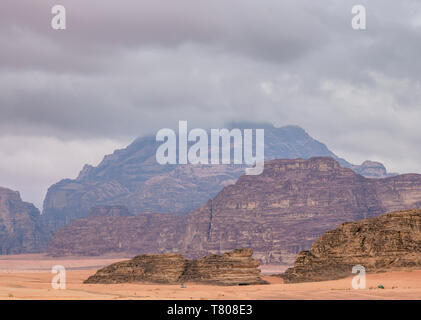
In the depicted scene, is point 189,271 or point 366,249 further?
point 189,271

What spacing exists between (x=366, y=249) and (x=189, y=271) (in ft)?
62.9

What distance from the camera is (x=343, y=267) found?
71750mm

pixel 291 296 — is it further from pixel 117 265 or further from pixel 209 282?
pixel 117 265

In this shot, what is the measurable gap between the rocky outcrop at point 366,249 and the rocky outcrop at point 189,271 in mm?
4943

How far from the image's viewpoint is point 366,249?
240ft

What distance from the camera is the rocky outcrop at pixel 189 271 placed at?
73.9 m

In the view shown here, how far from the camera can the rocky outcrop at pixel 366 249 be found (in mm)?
70381

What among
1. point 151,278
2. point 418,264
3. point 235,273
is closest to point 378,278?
point 418,264

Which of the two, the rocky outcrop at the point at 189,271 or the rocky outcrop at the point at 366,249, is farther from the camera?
the rocky outcrop at the point at 189,271

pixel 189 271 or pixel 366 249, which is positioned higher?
pixel 366 249

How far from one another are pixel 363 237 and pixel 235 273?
46.6ft

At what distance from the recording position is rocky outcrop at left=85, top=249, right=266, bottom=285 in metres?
73.9
